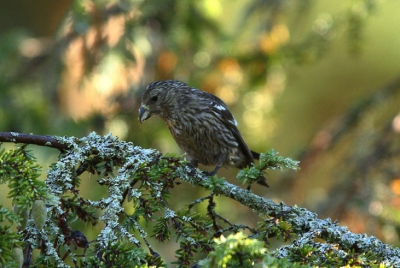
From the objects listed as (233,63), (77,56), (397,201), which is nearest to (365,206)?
(397,201)

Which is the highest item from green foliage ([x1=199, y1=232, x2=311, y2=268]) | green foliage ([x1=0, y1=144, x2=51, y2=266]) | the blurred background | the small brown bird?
the blurred background

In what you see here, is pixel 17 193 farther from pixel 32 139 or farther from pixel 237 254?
pixel 237 254

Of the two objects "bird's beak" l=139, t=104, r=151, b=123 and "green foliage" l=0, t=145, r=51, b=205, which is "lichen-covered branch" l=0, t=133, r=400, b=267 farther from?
"bird's beak" l=139, t=104, r=151, b=123

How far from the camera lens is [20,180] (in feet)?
6.37

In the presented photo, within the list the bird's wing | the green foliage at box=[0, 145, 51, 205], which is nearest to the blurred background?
the bird's wing

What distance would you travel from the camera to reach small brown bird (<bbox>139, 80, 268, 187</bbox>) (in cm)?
427

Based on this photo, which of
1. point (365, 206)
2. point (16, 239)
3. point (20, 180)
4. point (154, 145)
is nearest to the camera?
point (16, 239)

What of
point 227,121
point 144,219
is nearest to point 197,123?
point 227,121

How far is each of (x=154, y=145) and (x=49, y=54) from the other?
4.40ft

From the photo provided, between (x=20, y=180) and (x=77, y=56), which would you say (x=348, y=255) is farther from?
(x=77, y=56)

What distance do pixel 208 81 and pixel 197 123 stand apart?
1.17 meters

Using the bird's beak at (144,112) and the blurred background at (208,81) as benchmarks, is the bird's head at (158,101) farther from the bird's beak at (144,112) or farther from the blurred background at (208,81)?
the blurred background at (208,81)

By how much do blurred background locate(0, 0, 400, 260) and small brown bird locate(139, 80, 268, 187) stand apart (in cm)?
45

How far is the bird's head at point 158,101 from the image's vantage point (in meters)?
4.37
